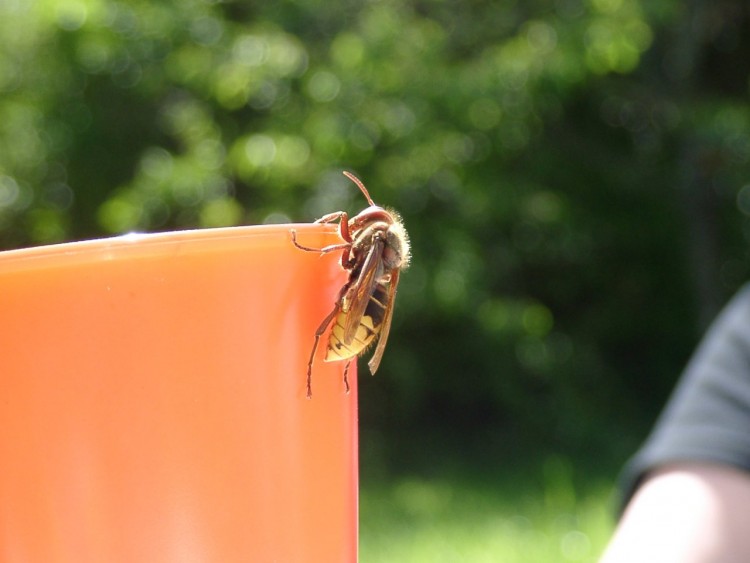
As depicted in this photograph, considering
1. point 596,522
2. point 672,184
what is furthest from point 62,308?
point 672,184

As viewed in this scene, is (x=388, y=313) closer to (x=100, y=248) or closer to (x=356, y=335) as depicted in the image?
(x=356, y=335)

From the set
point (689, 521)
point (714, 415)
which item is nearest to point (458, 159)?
point (714, 415)

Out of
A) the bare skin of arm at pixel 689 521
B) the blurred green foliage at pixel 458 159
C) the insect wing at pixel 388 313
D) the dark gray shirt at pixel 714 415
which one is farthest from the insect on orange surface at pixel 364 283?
the blurred green foliage at pixel 458 159

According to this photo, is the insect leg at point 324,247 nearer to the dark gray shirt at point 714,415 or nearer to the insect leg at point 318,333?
the insect leg at point 318,333

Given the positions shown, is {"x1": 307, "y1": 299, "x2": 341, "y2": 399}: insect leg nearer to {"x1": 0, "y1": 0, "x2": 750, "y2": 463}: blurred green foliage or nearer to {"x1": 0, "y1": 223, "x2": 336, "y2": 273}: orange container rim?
{"x1": 0, "y1": 223, "x2": 336, "y2": 273}: orange container rim

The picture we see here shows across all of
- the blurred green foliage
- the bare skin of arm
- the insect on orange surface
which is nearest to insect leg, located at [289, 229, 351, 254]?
the insect on orange surface

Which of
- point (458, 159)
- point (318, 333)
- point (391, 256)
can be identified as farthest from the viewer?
point (458, 159)

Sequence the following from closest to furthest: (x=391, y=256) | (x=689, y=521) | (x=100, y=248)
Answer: (x=100, y=248)
(x=391, y=256)
(x=689, y=521)

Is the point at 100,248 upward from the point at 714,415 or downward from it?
upward
